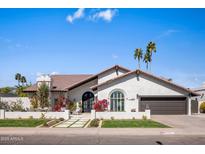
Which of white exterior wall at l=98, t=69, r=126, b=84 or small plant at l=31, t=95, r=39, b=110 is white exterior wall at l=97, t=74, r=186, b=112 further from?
small plant at l=31, t=95, r=39, b=110

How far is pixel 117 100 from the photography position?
32406mm

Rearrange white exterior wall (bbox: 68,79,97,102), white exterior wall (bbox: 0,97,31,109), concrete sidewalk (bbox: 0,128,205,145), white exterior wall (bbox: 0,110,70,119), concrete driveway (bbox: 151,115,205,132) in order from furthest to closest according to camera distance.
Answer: white exterior wall (bbox: 68,79,97,102) → white exterior wall (bbox: 0,97,31,109) → white exterior wall (bbox: 0,110,70,119) → concrete driveway (bbox: 151,115,205,132) → concrete sidewalk (bbox: 0,128,205,145)

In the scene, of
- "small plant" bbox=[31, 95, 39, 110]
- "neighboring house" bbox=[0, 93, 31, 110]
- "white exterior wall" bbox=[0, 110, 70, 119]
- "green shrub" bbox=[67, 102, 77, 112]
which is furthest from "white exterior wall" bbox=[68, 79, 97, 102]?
"white exterior wall" bbox=[0, 110, 70, 119]

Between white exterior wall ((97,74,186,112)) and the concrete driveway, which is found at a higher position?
white exterior wall ((97,74,186,112))

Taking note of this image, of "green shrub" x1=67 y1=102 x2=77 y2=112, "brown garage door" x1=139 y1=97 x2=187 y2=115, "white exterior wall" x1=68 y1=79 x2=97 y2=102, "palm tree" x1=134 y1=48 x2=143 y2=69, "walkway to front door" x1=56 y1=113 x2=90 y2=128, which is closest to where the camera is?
"walkway to front door" x1=56 y1=113 x2=90 y2=128

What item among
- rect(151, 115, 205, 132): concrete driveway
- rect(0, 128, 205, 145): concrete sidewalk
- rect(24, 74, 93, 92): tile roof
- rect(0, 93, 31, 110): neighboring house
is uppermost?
rect(24, 74, 93, 92): tile roof

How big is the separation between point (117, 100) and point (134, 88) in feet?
8.28

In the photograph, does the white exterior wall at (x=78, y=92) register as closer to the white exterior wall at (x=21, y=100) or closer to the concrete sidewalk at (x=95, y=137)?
the white exterior wall at (x=21, y=100)

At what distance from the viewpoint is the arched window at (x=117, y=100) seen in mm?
32250

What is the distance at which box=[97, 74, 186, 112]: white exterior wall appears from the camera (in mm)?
32250

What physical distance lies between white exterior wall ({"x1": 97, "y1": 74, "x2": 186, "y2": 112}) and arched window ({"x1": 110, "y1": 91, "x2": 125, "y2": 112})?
1.49ft

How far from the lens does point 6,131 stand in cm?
1641

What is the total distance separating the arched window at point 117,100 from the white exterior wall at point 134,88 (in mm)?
454
